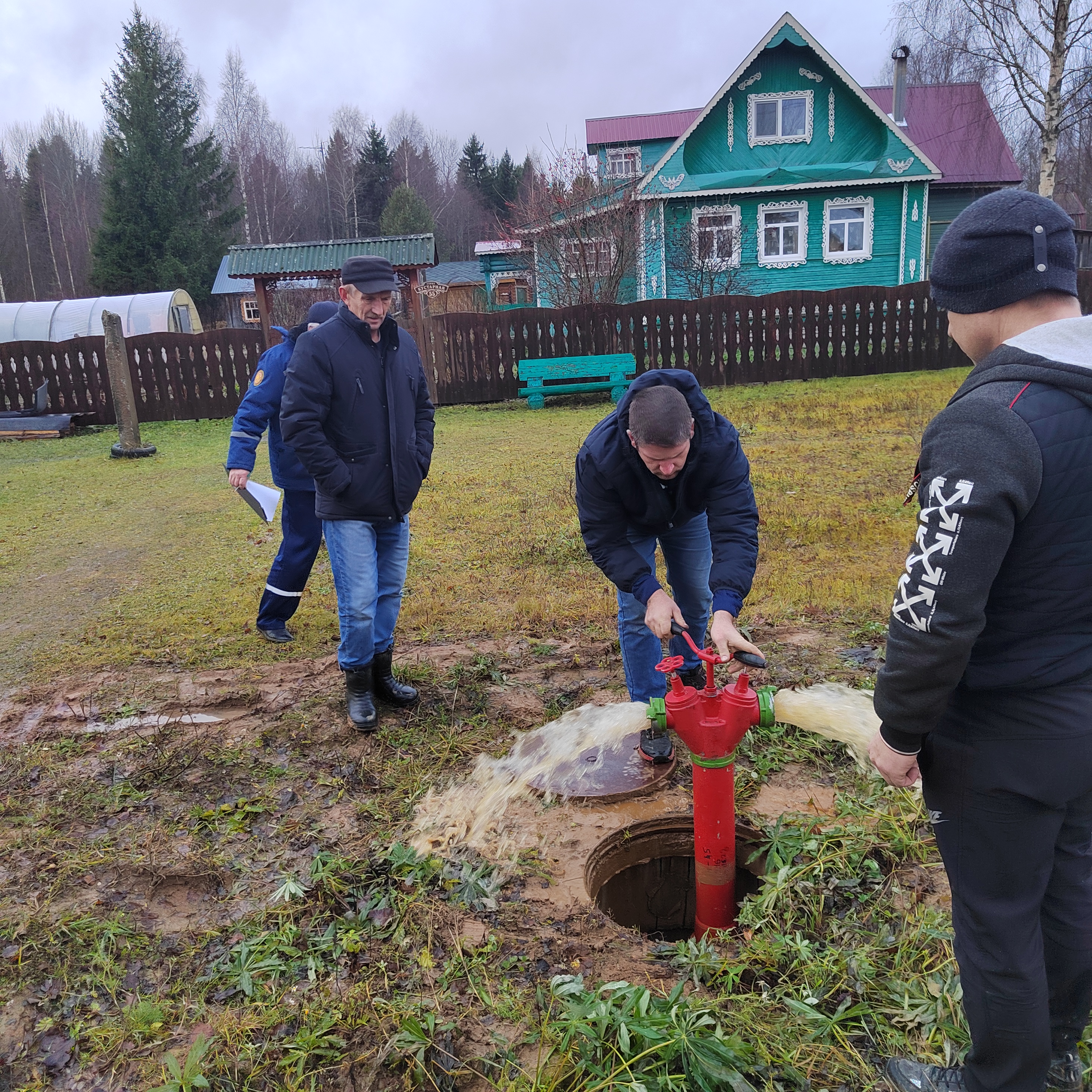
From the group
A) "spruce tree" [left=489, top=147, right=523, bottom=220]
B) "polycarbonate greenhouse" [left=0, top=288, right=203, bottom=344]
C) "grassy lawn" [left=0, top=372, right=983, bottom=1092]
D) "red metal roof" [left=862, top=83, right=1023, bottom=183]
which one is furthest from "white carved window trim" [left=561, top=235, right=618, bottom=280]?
"spruce tree" [left=489, top=147, right=523, bottom=220]

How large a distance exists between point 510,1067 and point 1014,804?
1374 mm

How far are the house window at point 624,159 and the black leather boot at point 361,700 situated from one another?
84.9 ft

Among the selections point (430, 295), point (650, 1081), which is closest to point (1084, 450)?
point (650, 1081)

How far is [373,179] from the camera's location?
2052 inches

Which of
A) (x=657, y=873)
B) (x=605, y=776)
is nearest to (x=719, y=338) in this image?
(x=605, y=776)

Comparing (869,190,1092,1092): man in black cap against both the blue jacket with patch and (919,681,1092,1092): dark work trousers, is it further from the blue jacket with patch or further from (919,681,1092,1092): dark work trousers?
the blue jacket with patch

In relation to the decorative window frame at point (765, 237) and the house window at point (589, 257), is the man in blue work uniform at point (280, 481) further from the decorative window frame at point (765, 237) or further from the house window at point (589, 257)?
the decorative window frame at point (765, 237)

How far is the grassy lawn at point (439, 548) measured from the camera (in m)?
5.25

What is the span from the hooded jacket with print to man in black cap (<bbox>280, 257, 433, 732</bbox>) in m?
2.67

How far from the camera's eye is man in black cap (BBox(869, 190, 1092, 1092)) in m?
1.56

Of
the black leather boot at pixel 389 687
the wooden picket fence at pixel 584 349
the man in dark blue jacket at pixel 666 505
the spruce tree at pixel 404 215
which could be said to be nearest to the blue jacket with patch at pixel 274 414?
the black leather boot at pixel 389 687

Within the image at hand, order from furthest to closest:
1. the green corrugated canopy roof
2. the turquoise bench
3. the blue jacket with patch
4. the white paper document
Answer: the green corrugated canopy roof → the turquoise bench → the white paper document → the blue jacket with patch

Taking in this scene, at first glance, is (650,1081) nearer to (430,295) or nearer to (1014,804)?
(1014,804)

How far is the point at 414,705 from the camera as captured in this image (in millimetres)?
4281
